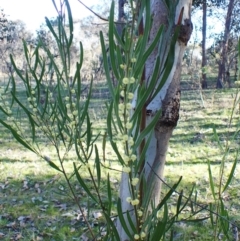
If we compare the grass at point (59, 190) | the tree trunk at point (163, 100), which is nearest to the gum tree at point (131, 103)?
the tree trunk at point (163, 100)

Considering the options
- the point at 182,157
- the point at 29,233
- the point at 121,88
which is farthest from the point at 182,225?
the point at 121,88

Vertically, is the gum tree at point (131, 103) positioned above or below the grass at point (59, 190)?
above

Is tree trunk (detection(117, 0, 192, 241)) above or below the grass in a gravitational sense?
above

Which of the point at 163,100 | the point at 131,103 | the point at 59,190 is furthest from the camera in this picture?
the point at 59,190

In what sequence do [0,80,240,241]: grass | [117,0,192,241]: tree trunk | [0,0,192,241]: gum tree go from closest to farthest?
[0,0,192,241]: gum tree, [117,0,192,241]: tree trunk, [0,80,240,241]: grass

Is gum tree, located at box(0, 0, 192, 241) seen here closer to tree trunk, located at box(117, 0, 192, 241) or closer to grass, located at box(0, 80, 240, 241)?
tree trunk, located at box(117, 0, 192, 241)

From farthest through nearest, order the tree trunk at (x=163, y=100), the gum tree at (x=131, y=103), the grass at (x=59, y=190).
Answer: the grass at (x=59, y=190)
the tree trunk at (x=163, y=100)
the gum tree at (x=131, y=103)

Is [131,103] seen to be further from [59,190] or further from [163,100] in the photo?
[59,190]

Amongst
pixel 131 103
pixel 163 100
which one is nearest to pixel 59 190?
pixel 163 100

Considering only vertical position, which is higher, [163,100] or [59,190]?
[163,100]

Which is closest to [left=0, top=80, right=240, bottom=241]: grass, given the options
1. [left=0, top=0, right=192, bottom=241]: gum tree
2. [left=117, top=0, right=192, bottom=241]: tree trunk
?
[left=117, top=0, right=192, bottom=241]: tree trunk

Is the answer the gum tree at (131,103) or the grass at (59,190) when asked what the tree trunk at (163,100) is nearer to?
the gum tree at (131,103)

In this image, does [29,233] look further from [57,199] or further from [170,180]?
[170,180]

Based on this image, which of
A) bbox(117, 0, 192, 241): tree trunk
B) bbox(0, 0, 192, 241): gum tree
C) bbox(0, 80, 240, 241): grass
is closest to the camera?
bbox(0, 0, 192, 241): gum tree
